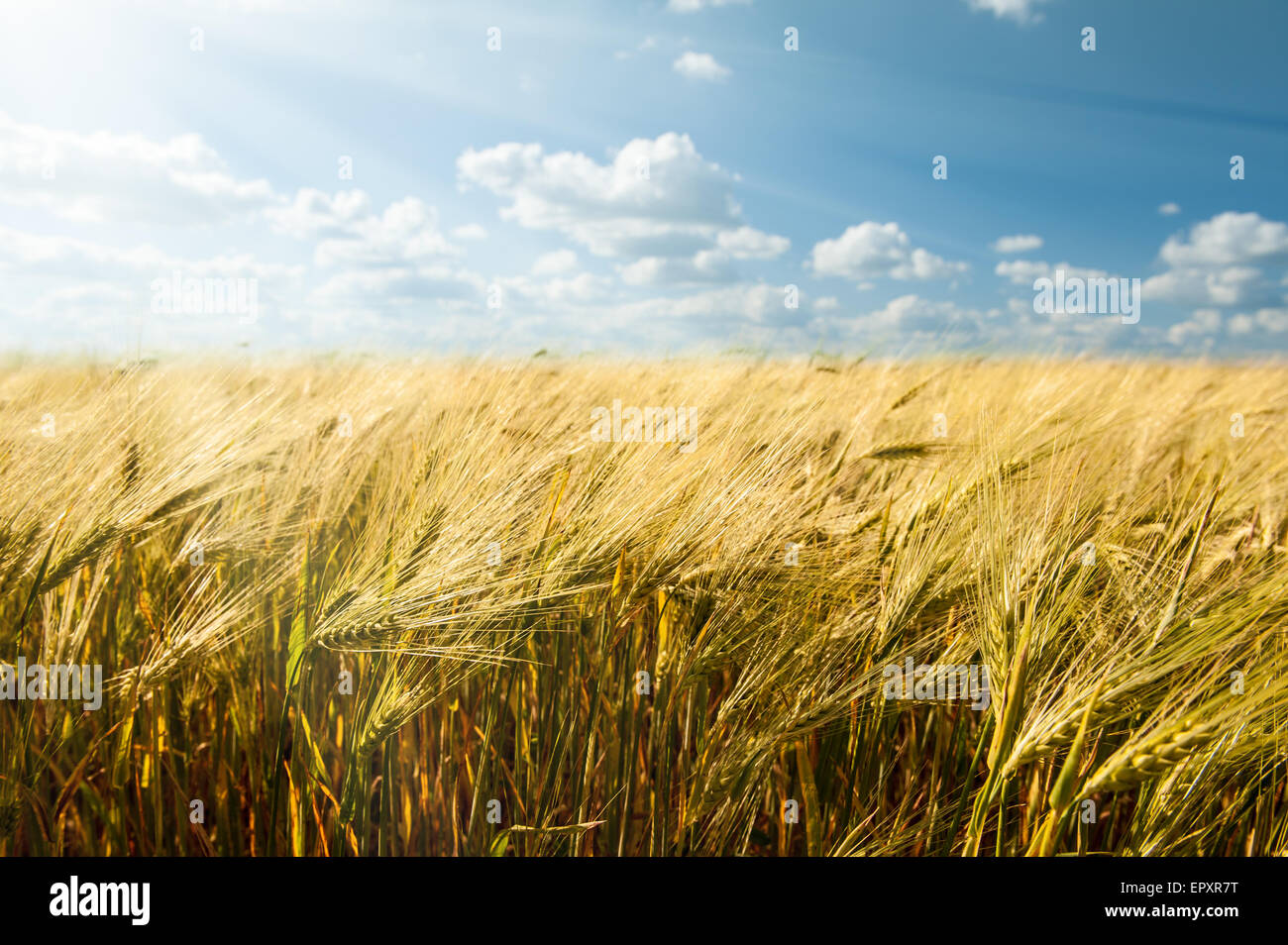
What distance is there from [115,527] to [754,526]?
1.05 meters

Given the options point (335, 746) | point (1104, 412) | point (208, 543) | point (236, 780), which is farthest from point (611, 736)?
point (1104, 412)

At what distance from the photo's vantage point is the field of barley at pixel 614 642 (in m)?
1.06

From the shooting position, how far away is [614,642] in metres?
1.24

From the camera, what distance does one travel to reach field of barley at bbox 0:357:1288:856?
41.8 inches

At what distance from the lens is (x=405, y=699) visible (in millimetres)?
1087

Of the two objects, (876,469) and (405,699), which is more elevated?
(876,469)

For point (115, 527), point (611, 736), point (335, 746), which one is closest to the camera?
point (115, 527)

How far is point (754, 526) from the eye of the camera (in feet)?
3.93
